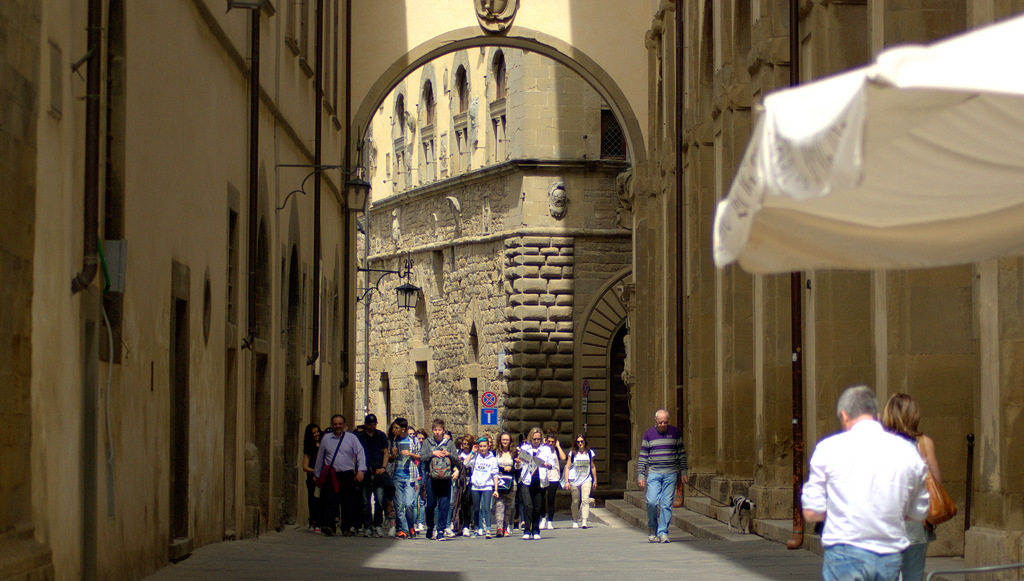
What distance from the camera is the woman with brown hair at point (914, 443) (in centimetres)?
698

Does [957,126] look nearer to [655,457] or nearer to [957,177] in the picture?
[957,177]

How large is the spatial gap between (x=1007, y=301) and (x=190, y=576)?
243 inches

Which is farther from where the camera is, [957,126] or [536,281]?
[536,281]

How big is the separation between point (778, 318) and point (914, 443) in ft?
37.1

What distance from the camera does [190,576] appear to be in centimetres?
1250

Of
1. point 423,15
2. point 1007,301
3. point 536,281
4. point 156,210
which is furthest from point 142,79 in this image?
point 536,281

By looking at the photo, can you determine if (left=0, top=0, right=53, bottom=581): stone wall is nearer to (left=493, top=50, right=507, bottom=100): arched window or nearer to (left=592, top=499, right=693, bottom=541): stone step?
(left=592, top=499, right=693, bottom=541): stone step

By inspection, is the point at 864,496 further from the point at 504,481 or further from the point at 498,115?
the point at 498,115

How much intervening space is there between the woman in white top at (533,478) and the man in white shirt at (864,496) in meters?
14.4

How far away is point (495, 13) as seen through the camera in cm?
2942

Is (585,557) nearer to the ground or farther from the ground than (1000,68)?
nearer to the ground

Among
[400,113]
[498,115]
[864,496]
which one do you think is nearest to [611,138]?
[498,115]

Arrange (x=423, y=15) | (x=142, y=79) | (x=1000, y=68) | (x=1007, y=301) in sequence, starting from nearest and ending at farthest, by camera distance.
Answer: (x=1000, y=68) < (x=1007, y=301) < (x=142, y=79) < (x=423, y=15)

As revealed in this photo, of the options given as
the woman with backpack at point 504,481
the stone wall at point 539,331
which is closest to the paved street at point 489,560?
the woman with backpack at point 504,481
